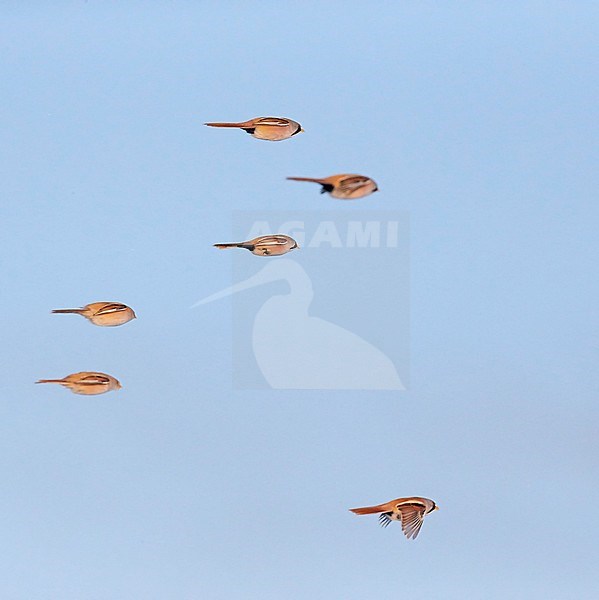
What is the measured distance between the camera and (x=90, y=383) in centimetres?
140

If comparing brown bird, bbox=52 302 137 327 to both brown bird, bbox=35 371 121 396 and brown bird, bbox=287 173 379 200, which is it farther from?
brown bird, bbox=287 173 379 200

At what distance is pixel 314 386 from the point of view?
1649 millimetres

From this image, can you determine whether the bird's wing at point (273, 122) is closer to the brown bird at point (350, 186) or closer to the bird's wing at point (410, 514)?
the brown bird at point (350, 186)

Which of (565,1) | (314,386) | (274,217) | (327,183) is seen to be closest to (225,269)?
(274,217)

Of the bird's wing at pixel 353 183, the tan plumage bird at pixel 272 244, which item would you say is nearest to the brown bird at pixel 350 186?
the bird's wing at pixel 353 183

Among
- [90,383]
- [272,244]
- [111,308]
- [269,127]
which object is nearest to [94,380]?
[90,383]

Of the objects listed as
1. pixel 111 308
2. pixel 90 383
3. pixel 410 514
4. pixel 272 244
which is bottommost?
pixel 410 514

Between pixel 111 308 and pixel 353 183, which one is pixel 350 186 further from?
pixel 111 308

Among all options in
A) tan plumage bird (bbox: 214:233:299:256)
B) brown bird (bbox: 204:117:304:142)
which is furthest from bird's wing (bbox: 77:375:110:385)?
brown bird (bbox: 204:117:304:142)
